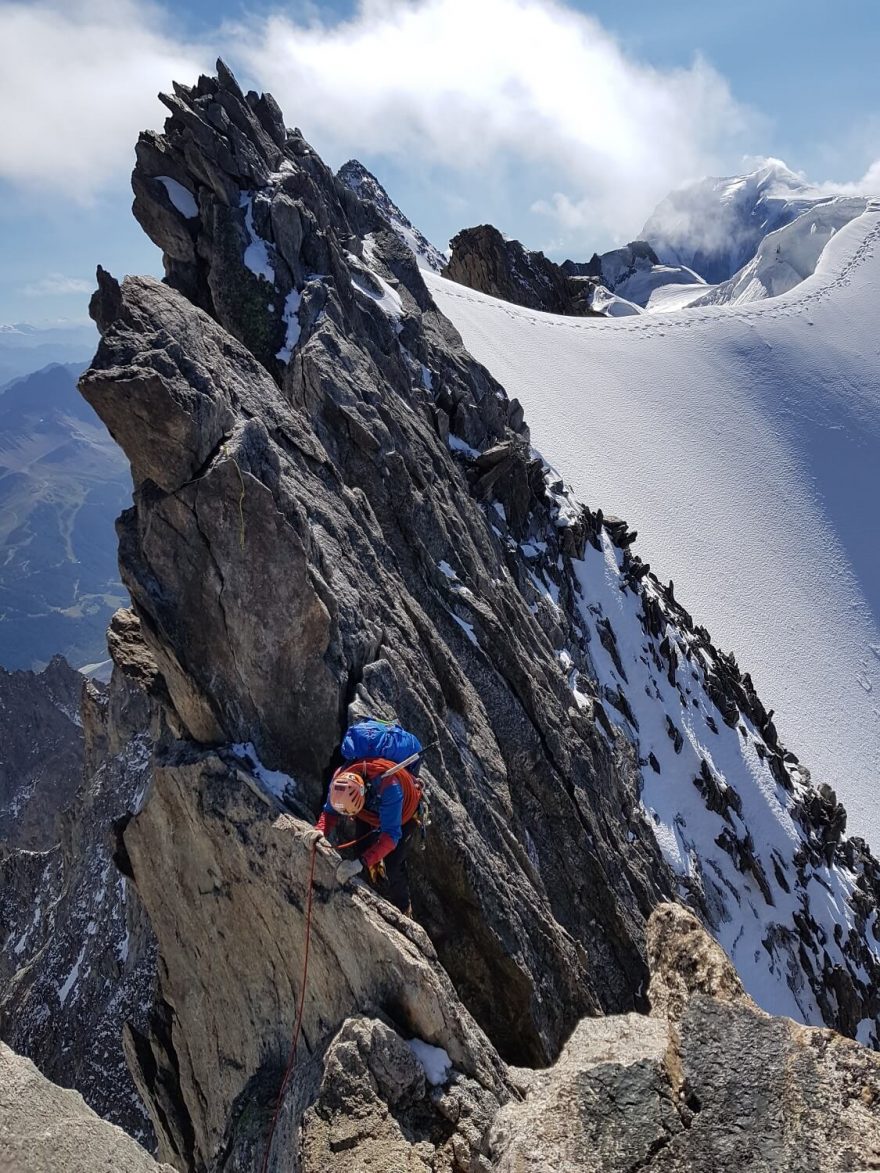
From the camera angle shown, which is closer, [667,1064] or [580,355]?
[667,1064]

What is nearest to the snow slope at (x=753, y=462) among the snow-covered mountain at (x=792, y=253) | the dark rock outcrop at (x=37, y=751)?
the dark rock outcrop at (x=37, y=751)

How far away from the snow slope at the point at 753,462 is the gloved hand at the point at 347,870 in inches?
1278

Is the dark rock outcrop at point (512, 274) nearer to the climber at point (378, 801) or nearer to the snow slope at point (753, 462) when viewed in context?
the snow slope at point (753, 462)

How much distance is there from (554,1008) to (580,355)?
171ft

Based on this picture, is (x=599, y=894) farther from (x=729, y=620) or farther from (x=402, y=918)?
(x=729, y=620)

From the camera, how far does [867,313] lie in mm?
71938

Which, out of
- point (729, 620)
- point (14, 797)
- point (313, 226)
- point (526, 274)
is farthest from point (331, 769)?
point (526, 274)

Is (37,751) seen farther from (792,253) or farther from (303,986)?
(792,253)

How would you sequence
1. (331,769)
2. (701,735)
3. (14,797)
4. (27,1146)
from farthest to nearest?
(14,797)
(701,735)
(331,769)
(27,1146)

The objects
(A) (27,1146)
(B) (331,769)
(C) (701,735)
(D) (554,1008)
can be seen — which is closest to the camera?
(A) (27,1146)

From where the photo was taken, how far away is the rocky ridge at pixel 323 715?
10312 mm

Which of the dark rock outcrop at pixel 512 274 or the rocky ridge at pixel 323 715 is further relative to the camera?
the dark rock outcrop at pixel 512 274

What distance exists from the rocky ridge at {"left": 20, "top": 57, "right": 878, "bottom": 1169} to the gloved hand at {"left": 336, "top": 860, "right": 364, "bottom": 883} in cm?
17

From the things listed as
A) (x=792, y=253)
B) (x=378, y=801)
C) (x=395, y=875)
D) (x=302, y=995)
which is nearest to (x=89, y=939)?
(x=302, y=995)
